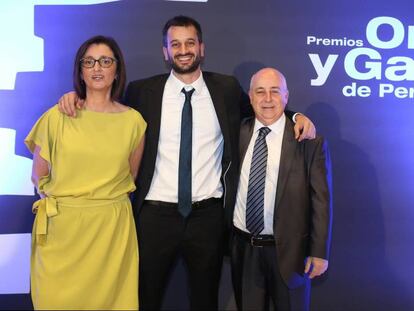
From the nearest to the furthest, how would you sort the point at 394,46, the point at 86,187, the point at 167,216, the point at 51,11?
1. the point at 86,187
2. the point at 167,216
3. the point at 51,11
4. the point at 394,46

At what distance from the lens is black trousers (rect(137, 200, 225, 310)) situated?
238 centimetres

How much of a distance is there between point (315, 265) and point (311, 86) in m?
1.26

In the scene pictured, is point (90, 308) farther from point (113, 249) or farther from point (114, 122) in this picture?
point (114, 122)

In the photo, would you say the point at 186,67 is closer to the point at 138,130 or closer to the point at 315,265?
the point at 138,130

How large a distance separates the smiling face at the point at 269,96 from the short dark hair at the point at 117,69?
0.70 meters

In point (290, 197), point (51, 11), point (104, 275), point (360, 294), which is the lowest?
point (360, 294)

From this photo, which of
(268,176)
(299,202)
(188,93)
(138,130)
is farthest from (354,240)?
(138,130)

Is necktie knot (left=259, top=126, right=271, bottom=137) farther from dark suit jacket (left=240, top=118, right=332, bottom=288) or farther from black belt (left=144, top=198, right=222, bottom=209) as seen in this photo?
black belt (left=144, top=198, right=222, bottom=209)

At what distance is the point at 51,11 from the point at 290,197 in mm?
1895

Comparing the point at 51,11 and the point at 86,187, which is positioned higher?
the point at 51,11

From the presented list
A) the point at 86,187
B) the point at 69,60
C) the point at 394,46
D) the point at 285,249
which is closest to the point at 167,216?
the point at 86,187

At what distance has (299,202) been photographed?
2252mm

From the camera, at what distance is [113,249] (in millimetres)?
2242

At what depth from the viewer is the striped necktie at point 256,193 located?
7.47 ft
